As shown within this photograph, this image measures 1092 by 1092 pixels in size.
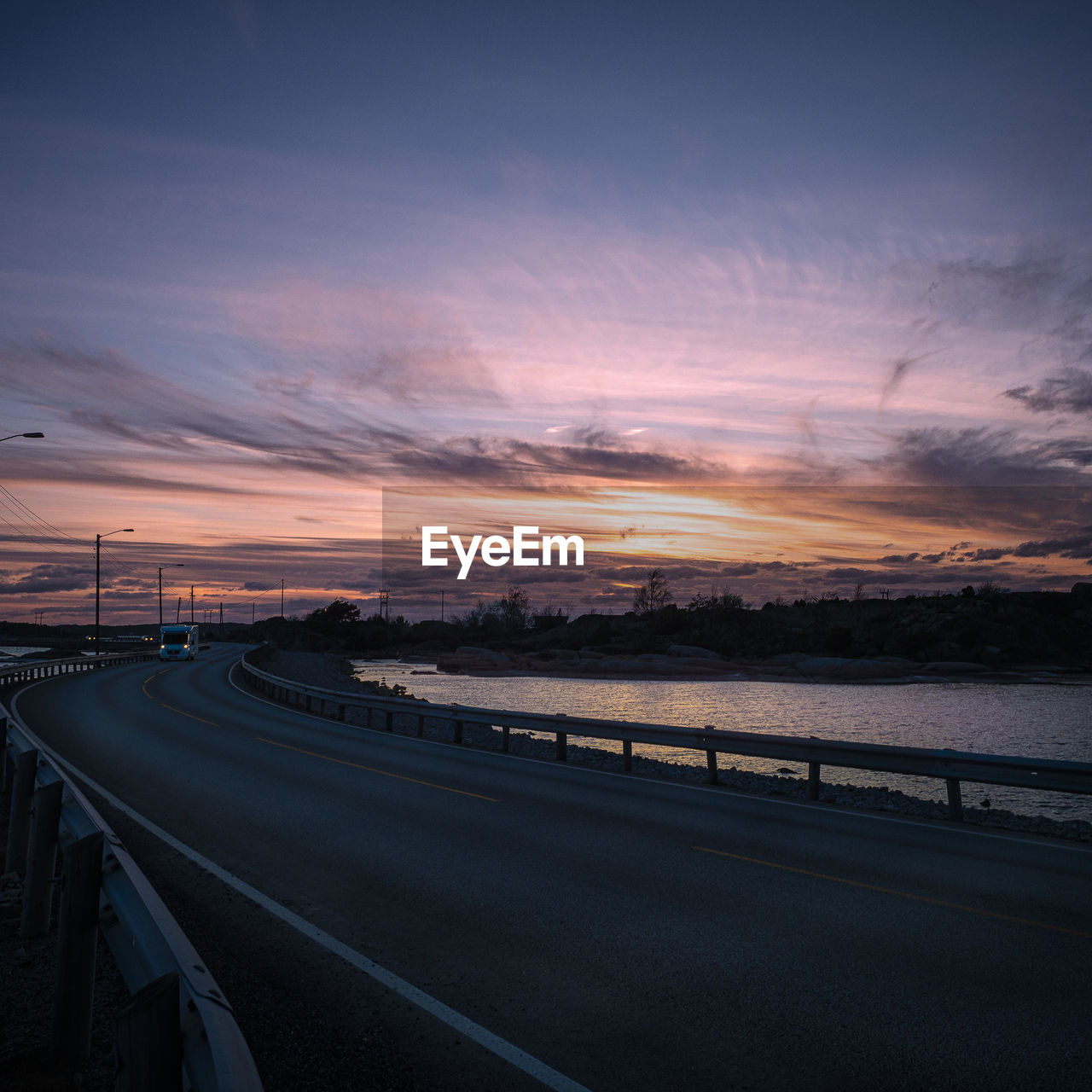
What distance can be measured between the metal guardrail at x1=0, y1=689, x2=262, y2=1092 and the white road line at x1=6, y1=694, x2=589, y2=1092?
1.67 metres

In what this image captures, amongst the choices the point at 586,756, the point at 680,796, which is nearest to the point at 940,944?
the point at 680,796

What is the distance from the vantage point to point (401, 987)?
5.41 metres

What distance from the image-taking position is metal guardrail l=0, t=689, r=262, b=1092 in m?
2.84

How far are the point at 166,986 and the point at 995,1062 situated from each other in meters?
4.13

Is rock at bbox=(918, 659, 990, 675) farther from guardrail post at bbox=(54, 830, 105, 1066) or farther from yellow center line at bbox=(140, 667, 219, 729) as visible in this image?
guardrail post at bbox=(54, 830, 105, 1066)

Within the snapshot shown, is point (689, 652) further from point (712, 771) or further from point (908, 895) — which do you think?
point (908, 895)

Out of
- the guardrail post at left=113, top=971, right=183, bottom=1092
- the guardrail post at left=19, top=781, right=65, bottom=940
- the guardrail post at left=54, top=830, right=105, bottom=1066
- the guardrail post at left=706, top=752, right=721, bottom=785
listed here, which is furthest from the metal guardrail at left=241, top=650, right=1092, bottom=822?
the guardrail post at left=113, top=971, right=183, bottom=1092

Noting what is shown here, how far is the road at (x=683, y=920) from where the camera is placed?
4500mm

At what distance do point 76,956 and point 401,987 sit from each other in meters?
2.01

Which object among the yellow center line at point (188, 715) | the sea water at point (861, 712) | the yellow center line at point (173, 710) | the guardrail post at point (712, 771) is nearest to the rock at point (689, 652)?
the sea water at point (861, 712)

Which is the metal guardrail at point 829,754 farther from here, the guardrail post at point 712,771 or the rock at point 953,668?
the rock at point 953,668

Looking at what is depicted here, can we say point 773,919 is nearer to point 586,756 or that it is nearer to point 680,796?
point 680,796

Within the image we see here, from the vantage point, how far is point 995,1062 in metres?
4.34

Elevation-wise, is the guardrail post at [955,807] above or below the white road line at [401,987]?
below
